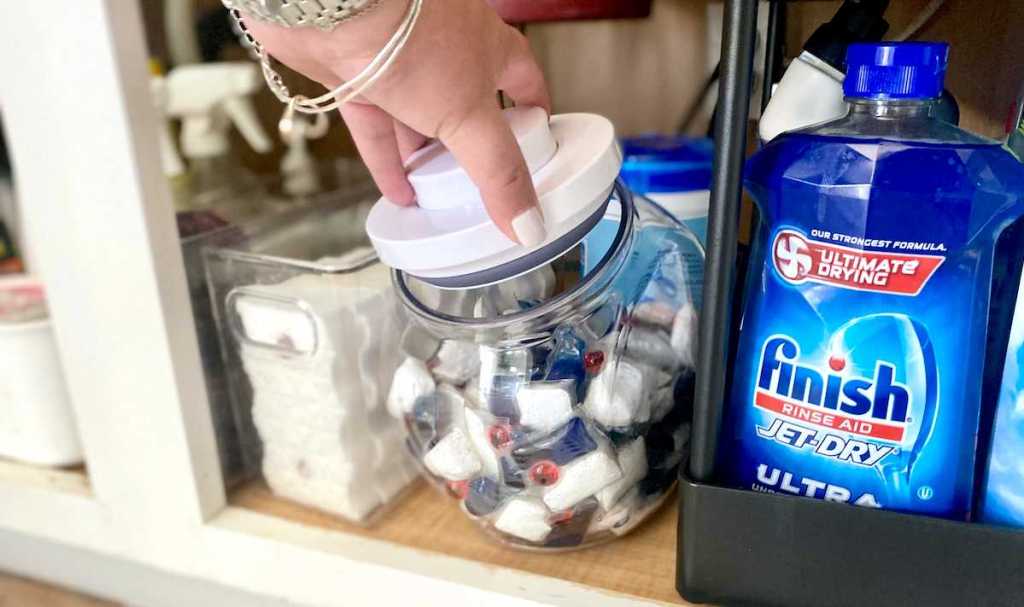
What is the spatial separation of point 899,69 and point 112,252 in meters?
0.50

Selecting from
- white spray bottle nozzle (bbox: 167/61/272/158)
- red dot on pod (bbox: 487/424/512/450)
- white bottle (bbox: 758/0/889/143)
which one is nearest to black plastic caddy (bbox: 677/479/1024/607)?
red dot on pod (bbox: 487/424/512/450)

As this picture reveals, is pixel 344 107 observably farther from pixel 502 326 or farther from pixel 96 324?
pixel 96 324

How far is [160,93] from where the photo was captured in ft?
2.81

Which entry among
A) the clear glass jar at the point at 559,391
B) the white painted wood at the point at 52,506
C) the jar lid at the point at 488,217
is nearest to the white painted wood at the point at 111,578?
the white painted wood at the point at 52,506

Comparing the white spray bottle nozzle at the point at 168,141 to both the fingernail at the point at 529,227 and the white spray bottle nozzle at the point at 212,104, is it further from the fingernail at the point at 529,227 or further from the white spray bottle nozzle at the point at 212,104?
the fingernail at the point at 529,227

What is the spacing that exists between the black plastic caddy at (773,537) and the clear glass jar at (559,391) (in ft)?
0.23

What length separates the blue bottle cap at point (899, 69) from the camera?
372 millimetres

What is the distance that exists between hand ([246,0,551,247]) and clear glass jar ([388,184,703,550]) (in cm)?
8

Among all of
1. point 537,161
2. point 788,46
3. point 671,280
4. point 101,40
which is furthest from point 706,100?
point 101,40

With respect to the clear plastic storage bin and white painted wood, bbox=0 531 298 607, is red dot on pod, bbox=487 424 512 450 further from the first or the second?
white painted wood, bbox=0 531 298 607

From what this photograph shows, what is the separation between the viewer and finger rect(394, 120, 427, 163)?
0.48 meters

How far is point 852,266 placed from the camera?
0.39 m

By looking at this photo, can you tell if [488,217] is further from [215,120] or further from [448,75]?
[215,120]

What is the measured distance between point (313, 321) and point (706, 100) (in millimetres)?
441
